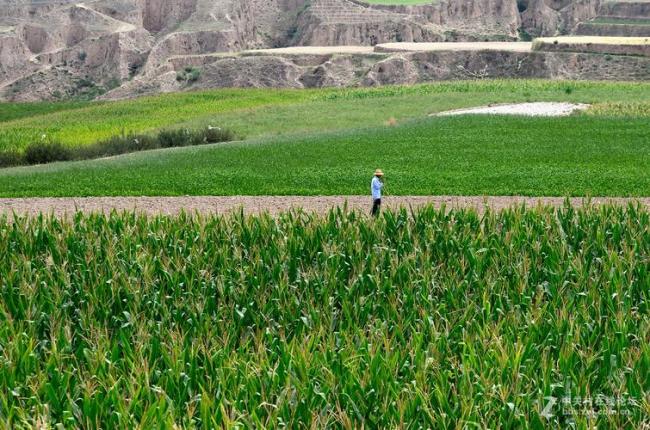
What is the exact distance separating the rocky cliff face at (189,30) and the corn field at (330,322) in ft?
309

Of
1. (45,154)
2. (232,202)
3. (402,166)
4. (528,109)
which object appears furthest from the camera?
(528,109)

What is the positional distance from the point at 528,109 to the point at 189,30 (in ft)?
290

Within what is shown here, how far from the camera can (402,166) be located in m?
36.5

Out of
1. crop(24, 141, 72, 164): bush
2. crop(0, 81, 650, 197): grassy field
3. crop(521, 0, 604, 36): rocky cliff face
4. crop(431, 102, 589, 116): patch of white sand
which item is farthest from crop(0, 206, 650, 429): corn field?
crop(521, 0, 604, 36): rocky cliff face

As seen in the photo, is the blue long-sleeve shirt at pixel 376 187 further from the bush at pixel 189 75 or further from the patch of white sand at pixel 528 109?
the bush at pixel 189 75

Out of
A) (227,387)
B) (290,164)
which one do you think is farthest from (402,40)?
(227,387)

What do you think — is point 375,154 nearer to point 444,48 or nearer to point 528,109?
point 528,109

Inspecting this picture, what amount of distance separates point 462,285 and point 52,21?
136 metres

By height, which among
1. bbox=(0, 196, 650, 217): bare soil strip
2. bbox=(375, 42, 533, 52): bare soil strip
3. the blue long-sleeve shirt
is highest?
the blue long-sleeve shirt

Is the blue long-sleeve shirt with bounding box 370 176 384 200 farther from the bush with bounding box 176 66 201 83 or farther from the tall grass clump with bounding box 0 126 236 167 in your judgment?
the bush with bounding box 176 66 201 83

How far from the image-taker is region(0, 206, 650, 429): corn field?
9016mm

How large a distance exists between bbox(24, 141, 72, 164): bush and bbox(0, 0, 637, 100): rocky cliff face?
6285 centimetres

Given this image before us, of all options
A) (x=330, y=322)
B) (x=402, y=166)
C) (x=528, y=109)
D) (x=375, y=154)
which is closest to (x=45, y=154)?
(x=375, y=154)

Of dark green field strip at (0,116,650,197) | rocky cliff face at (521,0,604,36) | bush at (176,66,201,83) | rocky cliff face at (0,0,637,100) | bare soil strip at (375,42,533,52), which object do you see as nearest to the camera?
dark green field strip at (0,116,650,197)
